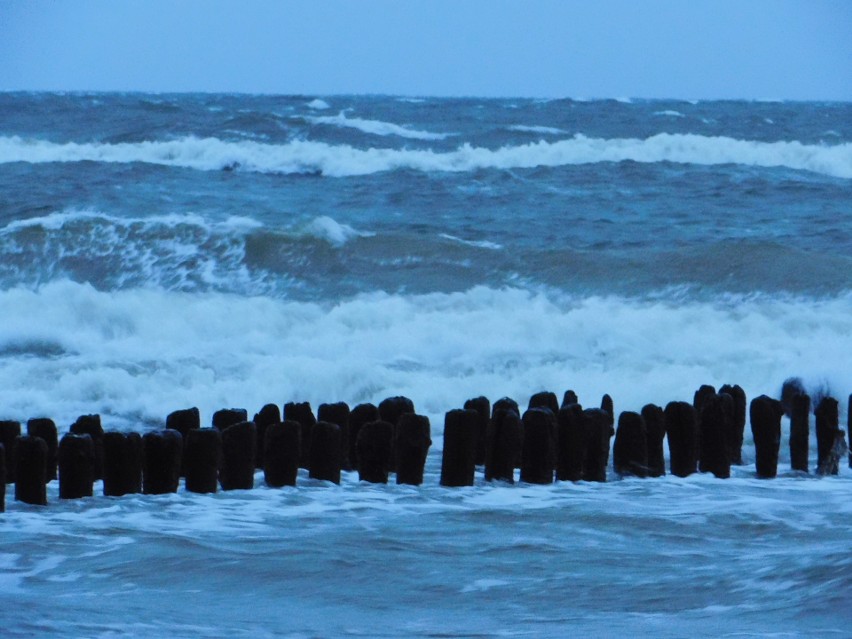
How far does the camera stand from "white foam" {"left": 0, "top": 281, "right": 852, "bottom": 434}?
33.1 ft

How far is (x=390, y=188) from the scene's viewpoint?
25375 millimetres

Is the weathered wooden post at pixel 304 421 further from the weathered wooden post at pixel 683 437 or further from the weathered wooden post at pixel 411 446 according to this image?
the weathered wooden post at pixel 683 437

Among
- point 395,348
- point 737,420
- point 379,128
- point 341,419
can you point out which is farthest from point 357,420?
point 379,128

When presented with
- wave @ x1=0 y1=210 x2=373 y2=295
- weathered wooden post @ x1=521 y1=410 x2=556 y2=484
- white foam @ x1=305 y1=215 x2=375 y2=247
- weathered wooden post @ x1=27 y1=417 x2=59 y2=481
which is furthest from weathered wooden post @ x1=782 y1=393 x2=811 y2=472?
white foam @ x1=305 y1=215 x2=375 y2=247

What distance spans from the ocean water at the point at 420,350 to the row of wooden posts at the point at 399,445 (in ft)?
0.44

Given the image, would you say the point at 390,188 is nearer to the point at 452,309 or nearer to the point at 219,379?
the point at 452,309

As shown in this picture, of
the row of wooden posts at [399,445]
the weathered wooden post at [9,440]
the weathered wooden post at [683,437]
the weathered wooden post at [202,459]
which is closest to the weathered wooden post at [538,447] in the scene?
the row of wooden posts at [399,445]

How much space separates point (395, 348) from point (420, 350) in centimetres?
25

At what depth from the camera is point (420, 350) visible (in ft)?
38.2

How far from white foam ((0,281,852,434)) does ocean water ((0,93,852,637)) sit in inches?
1.6

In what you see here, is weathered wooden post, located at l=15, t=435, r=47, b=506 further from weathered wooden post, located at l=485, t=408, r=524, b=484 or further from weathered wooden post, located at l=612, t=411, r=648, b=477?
weathered wooden post, located at l=612, t=411, r=648, b=477

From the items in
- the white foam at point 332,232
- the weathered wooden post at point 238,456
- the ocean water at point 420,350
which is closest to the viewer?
the ocean water at point 420,350

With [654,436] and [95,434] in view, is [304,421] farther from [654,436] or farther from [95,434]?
[654,436]

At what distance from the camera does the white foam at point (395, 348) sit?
10.1 meters
